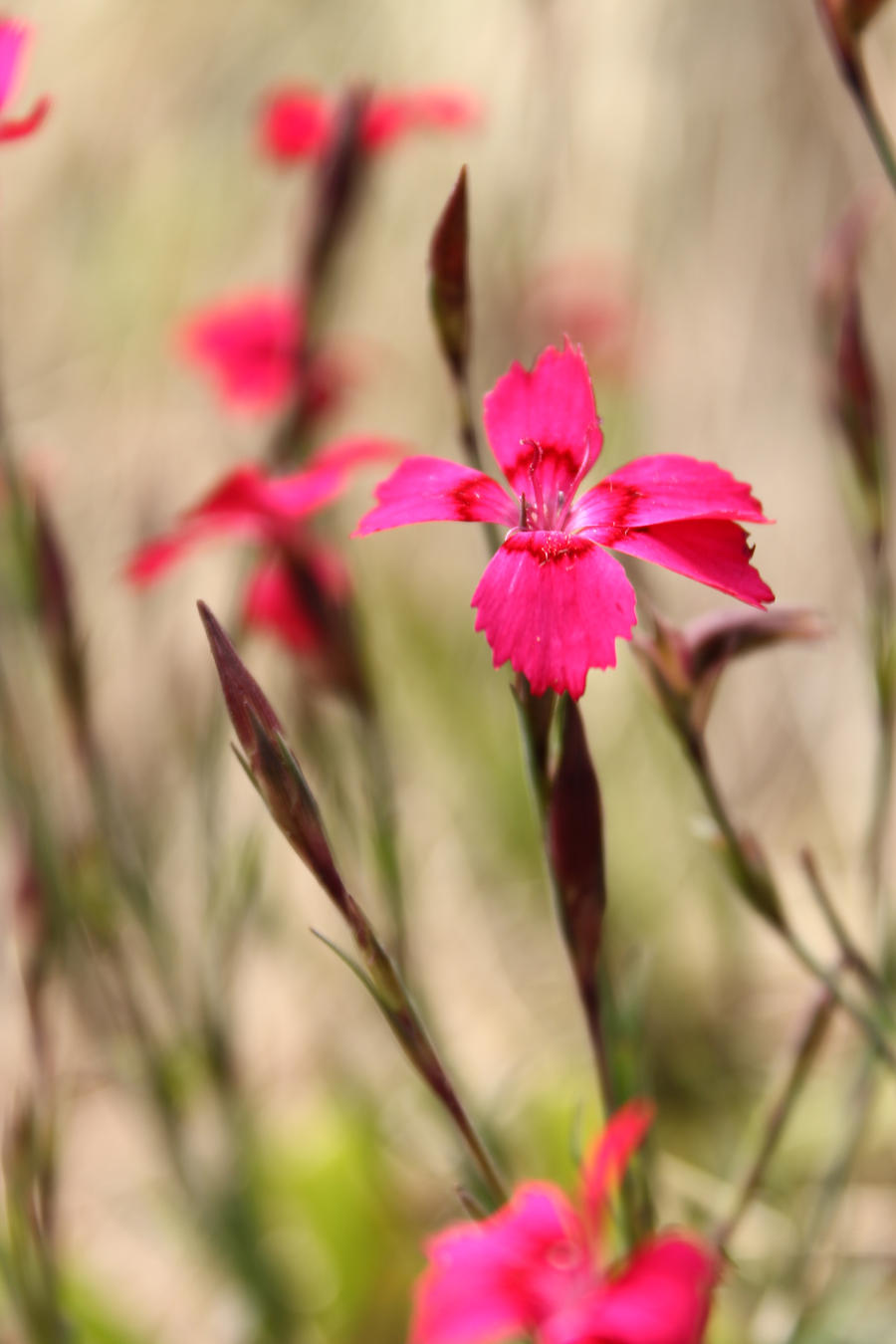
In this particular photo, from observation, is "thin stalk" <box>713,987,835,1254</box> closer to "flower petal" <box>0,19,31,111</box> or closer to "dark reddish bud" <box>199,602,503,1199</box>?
"dark reddish bud" <box>199,602,503,1199</box>

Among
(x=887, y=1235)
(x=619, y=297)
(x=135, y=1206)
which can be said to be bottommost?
(x=887, y=1235)

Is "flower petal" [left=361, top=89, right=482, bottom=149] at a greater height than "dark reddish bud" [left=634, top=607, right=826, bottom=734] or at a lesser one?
greater

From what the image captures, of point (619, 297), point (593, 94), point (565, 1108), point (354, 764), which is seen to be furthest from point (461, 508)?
point (593, 94)

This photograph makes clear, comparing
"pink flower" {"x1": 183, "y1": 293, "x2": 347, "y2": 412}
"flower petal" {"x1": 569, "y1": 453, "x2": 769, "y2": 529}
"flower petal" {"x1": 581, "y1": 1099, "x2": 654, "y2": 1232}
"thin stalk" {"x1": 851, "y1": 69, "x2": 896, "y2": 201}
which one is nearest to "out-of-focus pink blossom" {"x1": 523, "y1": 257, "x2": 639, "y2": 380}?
"pink flower" {"x1": 183, "y1": 293, "x2": 347, "y2": 412}

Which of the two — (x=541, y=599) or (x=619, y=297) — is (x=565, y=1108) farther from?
(x=619, y=297)

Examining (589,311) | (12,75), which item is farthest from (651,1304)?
(589,311)

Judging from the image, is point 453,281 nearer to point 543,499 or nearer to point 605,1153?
point 543,499

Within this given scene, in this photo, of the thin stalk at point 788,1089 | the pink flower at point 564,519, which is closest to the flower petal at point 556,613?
the pink flower at point 564,519
